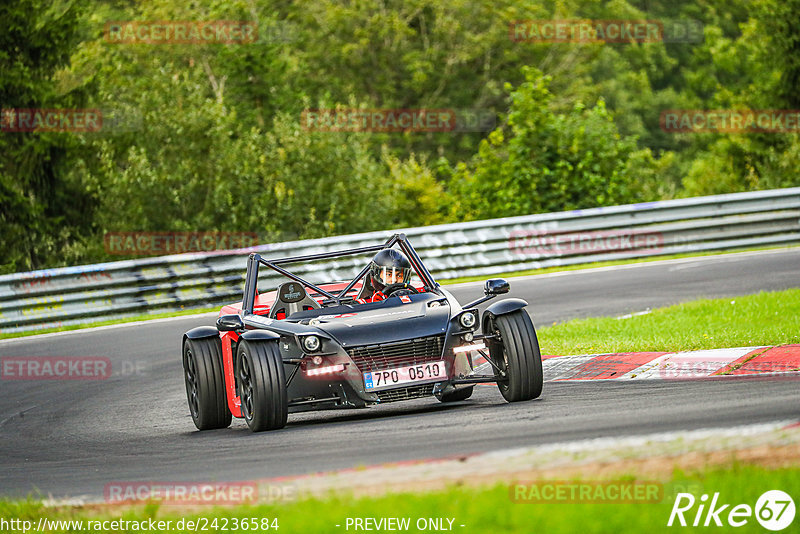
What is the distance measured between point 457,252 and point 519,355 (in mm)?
11354

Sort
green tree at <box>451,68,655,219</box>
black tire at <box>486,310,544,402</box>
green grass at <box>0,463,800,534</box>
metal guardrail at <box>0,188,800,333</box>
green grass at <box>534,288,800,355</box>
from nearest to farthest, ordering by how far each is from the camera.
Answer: green grass at <box>0,463,800,534</box>
black tire at <box>486,310,544,402</box>
green grass at <box>534,288,800,355</box>
metal guardrail at <box>0,188,800,333</box>
green tree at <box>451,68,655,219</box>

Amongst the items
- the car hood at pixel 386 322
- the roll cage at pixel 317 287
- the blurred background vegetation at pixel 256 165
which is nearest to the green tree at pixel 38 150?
the blurred background vegetation at pixel 256 165

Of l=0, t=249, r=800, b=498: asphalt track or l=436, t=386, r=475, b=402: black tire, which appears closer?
l=0, t=249, r=800, b=498: asphalt track

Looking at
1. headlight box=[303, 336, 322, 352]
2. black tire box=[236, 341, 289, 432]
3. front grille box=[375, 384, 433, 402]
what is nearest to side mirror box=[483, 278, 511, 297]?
front grille box=[375, 384, 433, 402]

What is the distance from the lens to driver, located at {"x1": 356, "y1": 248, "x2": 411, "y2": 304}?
369 inches

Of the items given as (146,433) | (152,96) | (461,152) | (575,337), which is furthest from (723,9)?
(146,433)

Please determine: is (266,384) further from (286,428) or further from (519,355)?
(519,355)

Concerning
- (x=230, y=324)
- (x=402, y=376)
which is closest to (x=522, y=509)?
(x=402, y=376)

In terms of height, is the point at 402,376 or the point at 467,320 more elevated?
the point at 467,320

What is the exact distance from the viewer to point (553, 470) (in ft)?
17.0

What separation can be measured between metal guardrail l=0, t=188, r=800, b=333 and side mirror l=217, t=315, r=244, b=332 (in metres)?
9.39

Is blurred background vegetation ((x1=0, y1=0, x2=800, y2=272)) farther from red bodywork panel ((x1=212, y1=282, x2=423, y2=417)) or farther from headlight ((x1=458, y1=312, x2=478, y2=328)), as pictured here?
headlight ((x1=458, y1=312, x2=478, y2=328))

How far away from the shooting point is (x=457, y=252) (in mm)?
19641

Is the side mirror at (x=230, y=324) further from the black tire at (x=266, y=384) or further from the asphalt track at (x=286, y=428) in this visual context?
the asphalt track at (x=286, y=428)
